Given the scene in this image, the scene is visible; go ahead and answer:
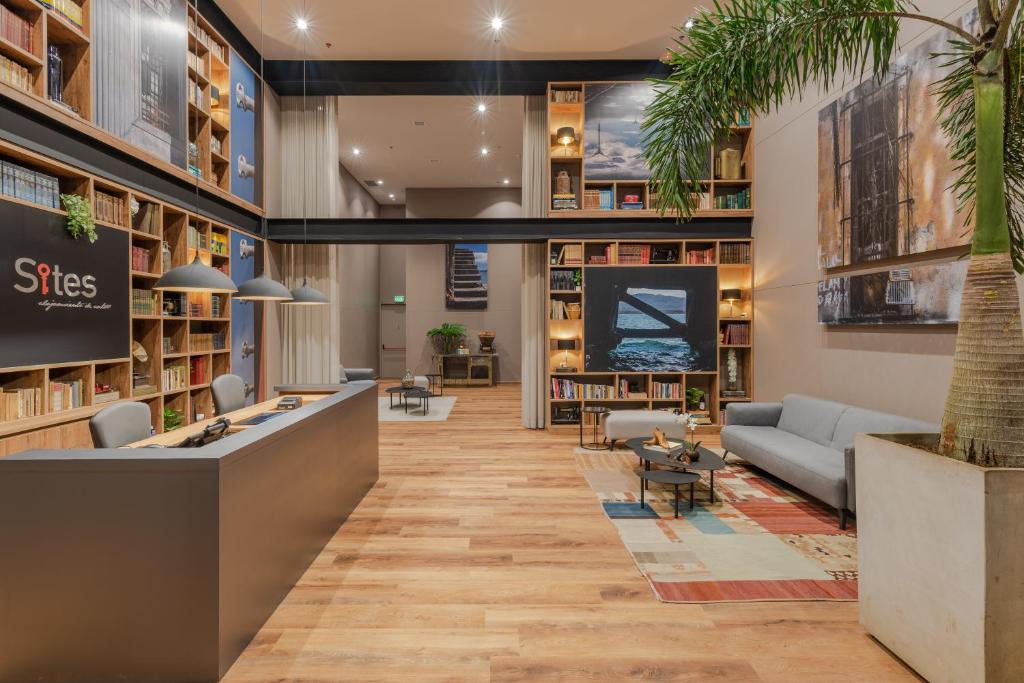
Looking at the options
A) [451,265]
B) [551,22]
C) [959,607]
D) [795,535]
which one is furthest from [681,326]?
[451,265]

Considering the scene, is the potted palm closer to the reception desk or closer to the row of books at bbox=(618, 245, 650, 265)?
the reception desk

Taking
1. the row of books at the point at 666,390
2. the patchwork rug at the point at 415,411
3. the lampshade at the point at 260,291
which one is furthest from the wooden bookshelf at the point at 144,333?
the row of books at the point at 666,390

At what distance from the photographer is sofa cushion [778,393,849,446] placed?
4230 millimetres

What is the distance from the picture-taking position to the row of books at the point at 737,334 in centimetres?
648

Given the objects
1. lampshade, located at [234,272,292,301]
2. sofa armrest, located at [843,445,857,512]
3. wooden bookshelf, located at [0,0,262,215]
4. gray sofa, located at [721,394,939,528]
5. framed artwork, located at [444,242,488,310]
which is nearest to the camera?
wooden bookshelf, located at [0,0,262,215]

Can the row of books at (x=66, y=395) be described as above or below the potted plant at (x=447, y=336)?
below

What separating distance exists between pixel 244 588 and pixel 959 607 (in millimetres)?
2923

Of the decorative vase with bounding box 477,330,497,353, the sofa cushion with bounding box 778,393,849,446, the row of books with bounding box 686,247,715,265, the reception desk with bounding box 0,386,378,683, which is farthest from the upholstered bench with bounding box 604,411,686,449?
the decorative vase with bounding box 477,330,497,353

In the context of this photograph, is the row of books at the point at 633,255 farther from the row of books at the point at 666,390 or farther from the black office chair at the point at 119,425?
the black office chair at the point at 119,425

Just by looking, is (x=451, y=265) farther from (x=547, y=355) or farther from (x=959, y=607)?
(x=959, y=607)

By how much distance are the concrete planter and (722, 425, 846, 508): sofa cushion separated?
1390mm

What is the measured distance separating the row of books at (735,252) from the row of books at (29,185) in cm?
701

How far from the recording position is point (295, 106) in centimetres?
671

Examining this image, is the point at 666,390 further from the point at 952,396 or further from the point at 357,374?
the point at 357,374
